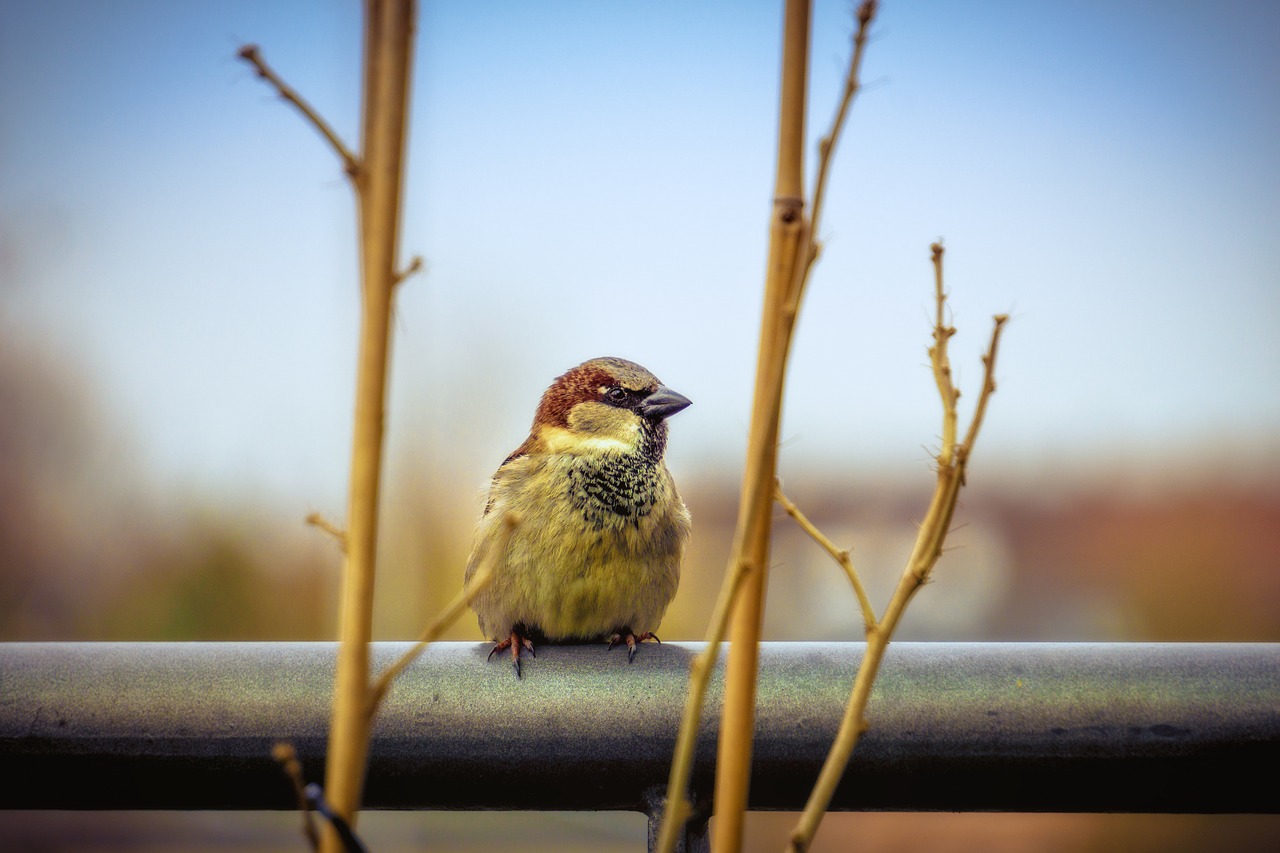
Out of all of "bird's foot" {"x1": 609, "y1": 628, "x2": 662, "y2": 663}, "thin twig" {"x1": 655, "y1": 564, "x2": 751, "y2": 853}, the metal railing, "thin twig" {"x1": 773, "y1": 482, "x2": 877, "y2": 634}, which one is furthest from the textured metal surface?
"bird's foot" {"x1": 609, "y1": 628, "x2": 662, "y2": 663}

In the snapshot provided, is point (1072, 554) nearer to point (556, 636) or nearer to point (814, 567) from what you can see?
point (814, 567)

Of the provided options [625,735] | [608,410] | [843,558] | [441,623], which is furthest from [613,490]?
[441,623]

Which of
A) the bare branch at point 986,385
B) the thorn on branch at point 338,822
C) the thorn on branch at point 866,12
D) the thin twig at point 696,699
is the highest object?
the thorn on branch at point 866,12

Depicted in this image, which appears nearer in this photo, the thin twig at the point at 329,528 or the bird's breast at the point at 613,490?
the thin twig at the point at 329,528

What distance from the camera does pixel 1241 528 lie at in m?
9.48

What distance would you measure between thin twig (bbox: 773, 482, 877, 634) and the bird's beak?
1618 mm

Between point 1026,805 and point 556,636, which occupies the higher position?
point 1026,805

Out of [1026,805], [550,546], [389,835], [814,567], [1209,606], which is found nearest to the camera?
[1026,805]

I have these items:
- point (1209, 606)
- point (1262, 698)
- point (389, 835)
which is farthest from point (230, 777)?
point (1209, 606)

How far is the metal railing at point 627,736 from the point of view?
104 cm

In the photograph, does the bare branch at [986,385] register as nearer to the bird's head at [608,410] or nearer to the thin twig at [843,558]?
the thin twig at [843,558]

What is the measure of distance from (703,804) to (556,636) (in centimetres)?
109

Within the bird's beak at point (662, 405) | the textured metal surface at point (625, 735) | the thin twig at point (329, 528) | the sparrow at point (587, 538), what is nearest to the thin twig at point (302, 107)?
the thin twig at point (329, 528)

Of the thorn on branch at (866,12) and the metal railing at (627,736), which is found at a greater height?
the thorn on branch at (866,12)
